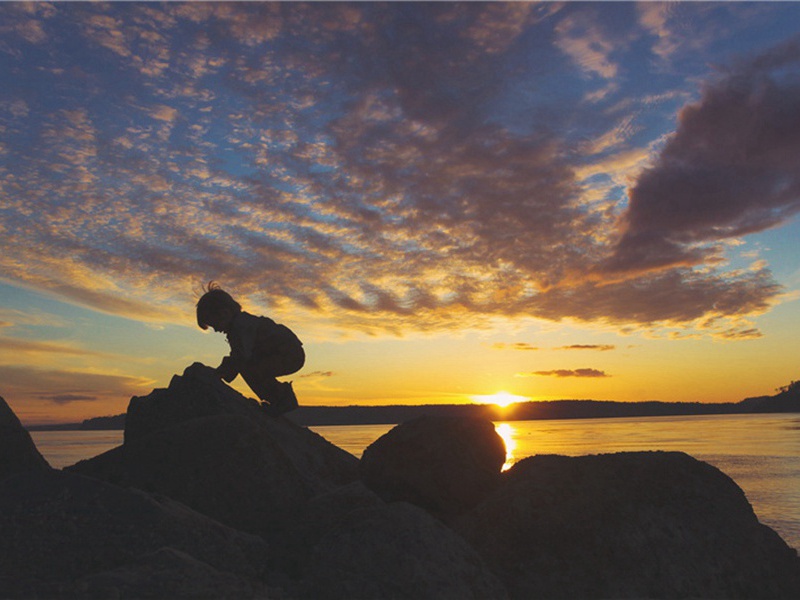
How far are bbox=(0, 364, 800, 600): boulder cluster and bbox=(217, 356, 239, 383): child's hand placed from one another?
0.32m

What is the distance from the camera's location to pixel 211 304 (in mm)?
8078

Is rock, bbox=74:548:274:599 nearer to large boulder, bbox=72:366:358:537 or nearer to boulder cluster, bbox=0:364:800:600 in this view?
boulder cluster, bbox=0:364:800:600

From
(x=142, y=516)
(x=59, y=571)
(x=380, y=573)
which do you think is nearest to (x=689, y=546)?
(x=380, y=573)

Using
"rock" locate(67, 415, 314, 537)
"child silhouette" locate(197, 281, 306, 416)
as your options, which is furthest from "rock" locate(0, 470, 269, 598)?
"child silhouette" locate(197, 281, 306, 416)

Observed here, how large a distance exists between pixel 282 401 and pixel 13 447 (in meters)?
3.18

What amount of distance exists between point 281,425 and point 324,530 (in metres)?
3.73

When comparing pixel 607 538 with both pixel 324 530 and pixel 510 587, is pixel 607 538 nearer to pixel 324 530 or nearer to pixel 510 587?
pixel 510 587

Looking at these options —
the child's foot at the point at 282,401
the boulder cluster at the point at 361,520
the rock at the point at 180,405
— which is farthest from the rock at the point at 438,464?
the child's foot at the point at 282,401

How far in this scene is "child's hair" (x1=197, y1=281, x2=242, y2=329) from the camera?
8.08m

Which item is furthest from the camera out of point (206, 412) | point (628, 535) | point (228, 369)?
point (228, 369)

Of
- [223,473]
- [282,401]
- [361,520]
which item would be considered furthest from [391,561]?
[282,401]

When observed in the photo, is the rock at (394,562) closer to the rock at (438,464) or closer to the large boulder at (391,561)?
the large boulder at (391,561)

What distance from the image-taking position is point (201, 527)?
4.11m

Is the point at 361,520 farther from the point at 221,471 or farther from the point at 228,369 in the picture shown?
the point at 228,369
